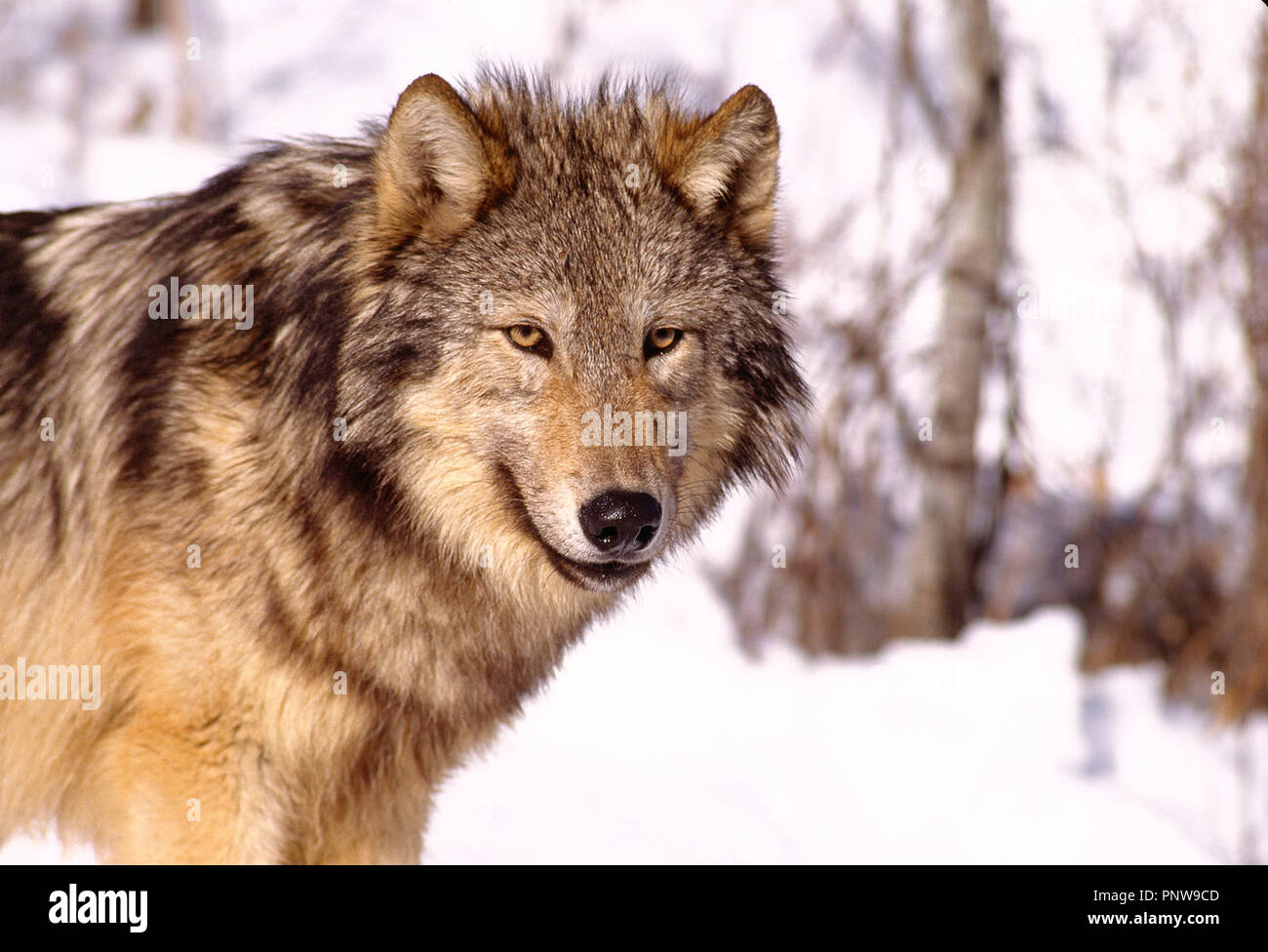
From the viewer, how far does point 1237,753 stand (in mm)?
7445

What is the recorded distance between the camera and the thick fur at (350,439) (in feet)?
9.57

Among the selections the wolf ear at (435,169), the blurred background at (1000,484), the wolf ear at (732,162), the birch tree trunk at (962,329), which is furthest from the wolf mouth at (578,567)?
the birch tree trunk at (962,329)

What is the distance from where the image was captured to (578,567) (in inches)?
115

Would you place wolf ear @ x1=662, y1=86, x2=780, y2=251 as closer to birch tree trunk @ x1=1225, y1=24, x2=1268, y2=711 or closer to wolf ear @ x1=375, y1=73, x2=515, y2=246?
wolf ear @ x1=375, y1=73, x2=515, y2=246

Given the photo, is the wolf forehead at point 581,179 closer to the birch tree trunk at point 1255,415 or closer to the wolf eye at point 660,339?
the wolf eye at point 660,339

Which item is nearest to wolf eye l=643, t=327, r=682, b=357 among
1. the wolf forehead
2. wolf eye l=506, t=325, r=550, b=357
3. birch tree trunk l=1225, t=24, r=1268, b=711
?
the wolf forehead

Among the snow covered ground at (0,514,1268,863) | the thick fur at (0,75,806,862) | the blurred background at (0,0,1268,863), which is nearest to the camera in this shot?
the thick fur at (0,75,806,862)

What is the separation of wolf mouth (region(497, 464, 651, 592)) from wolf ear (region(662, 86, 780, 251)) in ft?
2.70

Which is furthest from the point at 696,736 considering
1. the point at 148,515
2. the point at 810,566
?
the point at 148,515

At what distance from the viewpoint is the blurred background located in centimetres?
584

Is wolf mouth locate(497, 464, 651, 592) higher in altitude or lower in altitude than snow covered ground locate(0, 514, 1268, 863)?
higher

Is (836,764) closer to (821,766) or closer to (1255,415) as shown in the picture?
(821,766)

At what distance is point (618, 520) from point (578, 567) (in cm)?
22

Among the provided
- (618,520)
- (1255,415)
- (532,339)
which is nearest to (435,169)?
(532,339)
